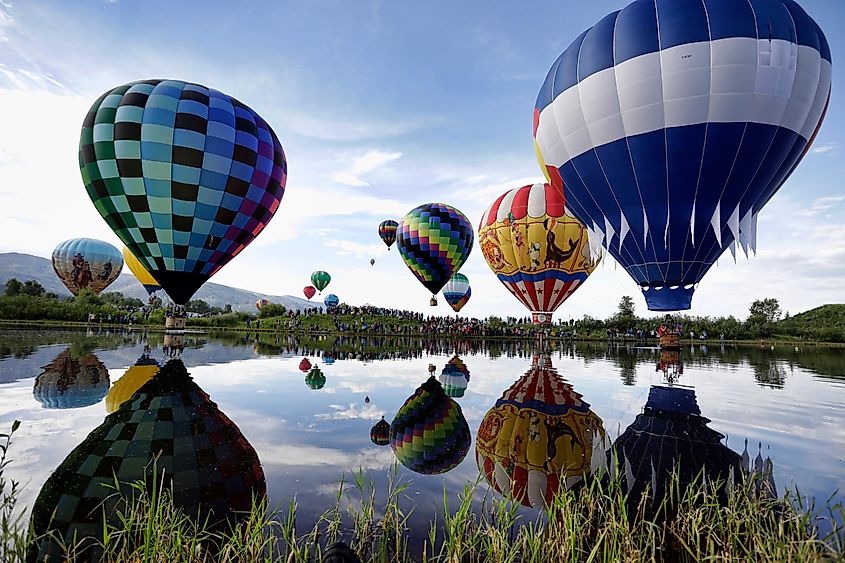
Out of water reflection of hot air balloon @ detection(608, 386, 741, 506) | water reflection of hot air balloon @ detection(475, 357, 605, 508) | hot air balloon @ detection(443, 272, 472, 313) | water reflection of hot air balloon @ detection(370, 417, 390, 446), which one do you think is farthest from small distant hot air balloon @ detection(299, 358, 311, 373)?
hot air balloon @ detection(443, 272, 472, 313)

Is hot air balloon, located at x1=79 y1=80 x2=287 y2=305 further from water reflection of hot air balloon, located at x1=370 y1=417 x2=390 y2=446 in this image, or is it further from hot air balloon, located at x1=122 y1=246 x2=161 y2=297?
hot air balloon, located at x1=122 y1=246 x2=161 y2=297

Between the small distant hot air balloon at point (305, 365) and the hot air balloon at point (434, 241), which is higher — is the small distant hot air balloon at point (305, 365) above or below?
below

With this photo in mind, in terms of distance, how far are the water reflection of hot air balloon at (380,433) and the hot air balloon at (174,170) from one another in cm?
1194

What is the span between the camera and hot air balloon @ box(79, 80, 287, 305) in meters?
14.0

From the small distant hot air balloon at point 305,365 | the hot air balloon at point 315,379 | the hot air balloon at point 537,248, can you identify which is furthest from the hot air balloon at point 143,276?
the hot air balloon at point 315,379

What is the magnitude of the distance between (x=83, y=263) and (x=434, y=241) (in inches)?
1639

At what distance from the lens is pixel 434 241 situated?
31.5m

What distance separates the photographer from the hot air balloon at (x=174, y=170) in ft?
46.1

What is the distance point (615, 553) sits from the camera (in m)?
2.71

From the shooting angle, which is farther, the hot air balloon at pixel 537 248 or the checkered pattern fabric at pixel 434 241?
the checkered pattern fabric at pixel 434 241

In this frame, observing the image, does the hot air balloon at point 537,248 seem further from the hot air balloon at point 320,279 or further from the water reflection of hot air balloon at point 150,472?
the hot air balloon at point 320,279

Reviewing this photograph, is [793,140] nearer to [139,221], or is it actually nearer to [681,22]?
[681,22]

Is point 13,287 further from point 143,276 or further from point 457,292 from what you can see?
point 457,292

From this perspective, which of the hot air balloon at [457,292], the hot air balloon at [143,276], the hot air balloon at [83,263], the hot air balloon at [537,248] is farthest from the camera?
the hot air balloon at [83,263]
